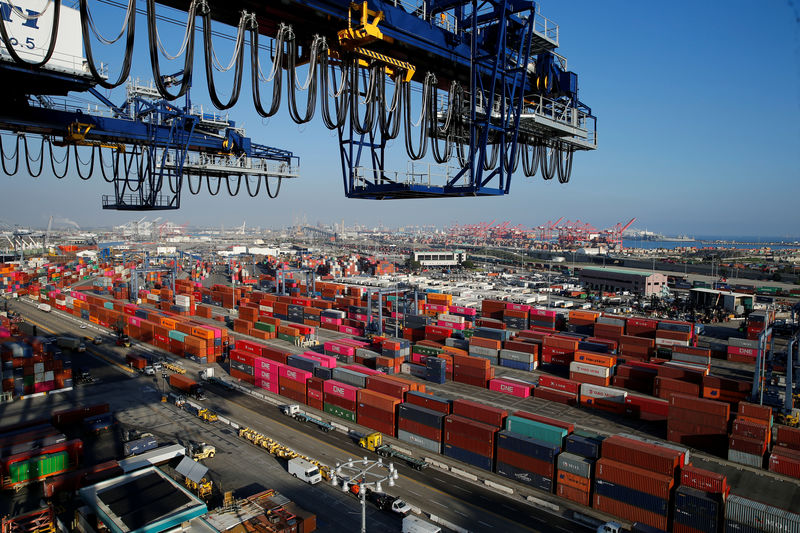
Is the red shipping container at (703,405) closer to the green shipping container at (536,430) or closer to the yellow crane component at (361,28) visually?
the green shipping container at (536,430)

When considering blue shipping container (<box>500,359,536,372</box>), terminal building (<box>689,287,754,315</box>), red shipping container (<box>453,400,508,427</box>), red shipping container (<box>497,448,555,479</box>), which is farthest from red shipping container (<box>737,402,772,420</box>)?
terminal building (<box>689,287,754,315</box>)

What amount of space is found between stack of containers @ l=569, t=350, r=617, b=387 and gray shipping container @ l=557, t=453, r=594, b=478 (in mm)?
10516

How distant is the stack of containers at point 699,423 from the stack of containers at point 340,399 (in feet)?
41.5

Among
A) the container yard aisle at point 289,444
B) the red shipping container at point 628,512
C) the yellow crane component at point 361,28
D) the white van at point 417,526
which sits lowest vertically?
the container yard aisle at point 289,444

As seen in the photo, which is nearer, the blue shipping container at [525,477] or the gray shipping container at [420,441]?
the blue shipping container at [525,477]

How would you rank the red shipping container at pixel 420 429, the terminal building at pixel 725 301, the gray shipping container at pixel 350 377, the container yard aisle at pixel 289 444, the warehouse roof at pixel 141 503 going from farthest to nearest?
1. the terminal building at pixel 725 301
2. the gray shipping container at pixel 350 377
3. the red shipping container at pixel 420 429
4. the container yard aisle at pixel 289 444
5. the warehouse roof at pixel 141 503

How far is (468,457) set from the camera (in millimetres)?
15961

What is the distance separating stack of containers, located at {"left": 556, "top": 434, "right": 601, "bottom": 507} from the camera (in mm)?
13617

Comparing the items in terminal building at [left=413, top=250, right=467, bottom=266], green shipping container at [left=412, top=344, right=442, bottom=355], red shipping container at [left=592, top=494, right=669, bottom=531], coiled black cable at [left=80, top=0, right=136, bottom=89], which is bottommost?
red shipping container at [left=592, top=494, right=669, bottom=531]

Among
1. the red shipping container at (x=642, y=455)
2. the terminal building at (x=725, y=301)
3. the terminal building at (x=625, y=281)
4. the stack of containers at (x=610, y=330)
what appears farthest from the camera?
the terminal building at (x=625, y=281)

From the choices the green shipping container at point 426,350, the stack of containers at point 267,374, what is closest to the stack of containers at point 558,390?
the green shipping container at point 426,350

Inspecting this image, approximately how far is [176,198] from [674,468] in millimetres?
17034

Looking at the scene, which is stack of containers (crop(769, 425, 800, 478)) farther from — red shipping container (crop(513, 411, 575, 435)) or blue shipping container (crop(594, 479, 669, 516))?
red shipping container (crop(513, 411, 575, 435))

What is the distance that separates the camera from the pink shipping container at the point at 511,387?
73.1 feet
